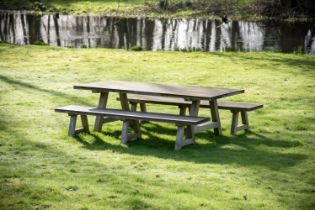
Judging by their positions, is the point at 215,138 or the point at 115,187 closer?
the point at 115,187

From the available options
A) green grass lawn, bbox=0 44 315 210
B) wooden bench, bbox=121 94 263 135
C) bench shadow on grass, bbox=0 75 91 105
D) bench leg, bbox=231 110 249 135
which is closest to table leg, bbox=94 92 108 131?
green grass lawn, bbox=0 44 315 210

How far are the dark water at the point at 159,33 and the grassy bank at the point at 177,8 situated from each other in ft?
8.85

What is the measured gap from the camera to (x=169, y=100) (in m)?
12.6

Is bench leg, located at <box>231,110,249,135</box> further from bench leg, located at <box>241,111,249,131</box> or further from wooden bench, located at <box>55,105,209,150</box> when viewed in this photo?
wooden bench, located at <box>55,105,209,150</box>

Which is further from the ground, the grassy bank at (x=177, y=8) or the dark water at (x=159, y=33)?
the grassy bank at (x=177, y=8)

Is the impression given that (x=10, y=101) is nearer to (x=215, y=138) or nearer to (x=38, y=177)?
(x=215, y=138)

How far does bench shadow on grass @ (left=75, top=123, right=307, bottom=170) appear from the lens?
1012cm

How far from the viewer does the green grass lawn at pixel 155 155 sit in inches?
316

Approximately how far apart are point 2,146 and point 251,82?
9050 millimetres

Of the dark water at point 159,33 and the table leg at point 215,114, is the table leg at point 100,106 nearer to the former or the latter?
the table leg at point 215,114

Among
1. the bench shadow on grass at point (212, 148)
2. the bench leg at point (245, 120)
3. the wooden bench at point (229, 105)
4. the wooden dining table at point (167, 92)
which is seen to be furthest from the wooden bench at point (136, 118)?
the bench leg at point (245, 120)

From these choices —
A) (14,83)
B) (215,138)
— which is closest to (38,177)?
(215,138)

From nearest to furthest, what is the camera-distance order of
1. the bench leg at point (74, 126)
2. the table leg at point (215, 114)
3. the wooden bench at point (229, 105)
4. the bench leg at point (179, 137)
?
the bench leg at point (179, 137), the bench leg at point (74, 126), the table leg at point (215, 114), the wooden bench at point (229, 105)

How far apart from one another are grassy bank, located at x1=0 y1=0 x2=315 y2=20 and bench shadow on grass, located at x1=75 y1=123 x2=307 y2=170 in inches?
1298
